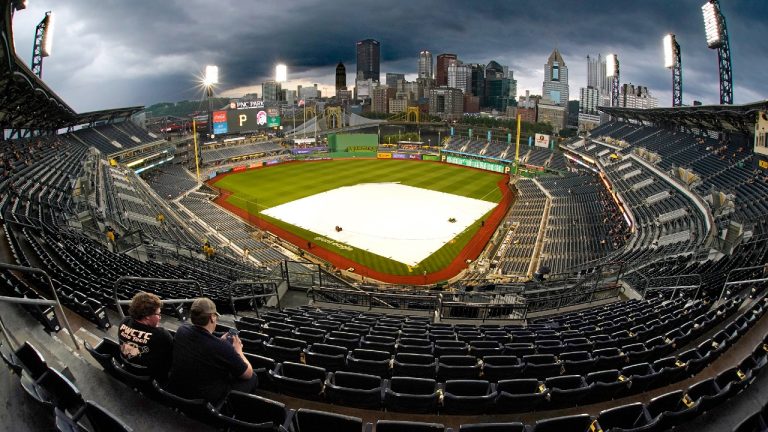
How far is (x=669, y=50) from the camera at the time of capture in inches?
2184

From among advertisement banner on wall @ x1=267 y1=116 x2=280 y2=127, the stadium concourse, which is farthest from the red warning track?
advertisement banner on wall @ x1=267 y1=116 x2=280 y2=127

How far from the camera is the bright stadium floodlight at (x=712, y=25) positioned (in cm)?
4106

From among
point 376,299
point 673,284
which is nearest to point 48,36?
point 376,299

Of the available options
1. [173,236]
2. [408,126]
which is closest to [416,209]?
[173,236]

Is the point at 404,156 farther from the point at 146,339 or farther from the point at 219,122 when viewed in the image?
the point at 146,339

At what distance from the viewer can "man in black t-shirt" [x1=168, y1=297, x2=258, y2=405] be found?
14.3 feet

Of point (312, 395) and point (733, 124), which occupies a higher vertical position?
point (733, 124)

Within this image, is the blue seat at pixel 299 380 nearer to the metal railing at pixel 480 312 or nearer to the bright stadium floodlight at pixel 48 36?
the metal railing at pixel 480 312

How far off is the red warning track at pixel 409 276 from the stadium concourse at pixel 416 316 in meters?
1.96

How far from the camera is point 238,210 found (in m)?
49.7

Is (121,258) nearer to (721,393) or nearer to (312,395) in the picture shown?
(312,395)

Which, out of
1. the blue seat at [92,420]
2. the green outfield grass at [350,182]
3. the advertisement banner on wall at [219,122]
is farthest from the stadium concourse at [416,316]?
the advertisement banner on wall at [219,122]

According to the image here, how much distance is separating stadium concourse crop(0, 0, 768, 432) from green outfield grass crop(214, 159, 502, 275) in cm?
457

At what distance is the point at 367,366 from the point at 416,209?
41.8 m
